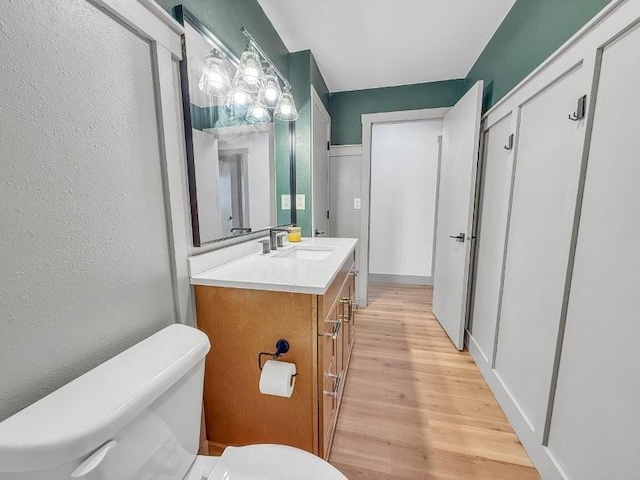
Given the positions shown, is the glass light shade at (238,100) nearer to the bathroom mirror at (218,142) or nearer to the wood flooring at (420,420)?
the bathroom mirror at (218,142)

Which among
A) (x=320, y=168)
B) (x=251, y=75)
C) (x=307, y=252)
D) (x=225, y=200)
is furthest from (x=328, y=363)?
(x=320, y=168)

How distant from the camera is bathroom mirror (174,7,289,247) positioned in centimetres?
103

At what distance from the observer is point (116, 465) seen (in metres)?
0.49

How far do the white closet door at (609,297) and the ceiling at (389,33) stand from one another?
1.17 metres

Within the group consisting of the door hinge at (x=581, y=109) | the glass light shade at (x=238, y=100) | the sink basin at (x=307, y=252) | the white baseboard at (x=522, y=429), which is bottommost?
the white baseboard at (x=522, y=429)

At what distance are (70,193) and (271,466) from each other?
89 centimetres

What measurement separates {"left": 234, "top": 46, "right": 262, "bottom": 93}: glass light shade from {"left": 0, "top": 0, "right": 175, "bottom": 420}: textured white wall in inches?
23.3

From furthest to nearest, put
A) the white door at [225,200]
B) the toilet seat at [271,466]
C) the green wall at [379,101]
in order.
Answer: the green wall at [379,101] < the white door at [225,200] < the toilet seat at [271,466]

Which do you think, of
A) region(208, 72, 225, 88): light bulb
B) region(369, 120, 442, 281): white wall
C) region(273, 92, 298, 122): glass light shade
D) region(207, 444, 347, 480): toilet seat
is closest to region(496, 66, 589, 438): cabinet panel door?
region(207, 444, 347, 480): toilet seat

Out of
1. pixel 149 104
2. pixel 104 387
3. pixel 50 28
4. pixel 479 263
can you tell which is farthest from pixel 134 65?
pixel 479 263

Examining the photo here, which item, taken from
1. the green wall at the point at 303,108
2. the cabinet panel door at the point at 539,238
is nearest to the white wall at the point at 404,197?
the green wall at the point at 303,108

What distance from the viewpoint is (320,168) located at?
247 centimetres

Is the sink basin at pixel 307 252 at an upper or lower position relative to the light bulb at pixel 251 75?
lower

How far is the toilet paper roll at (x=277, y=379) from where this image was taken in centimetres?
89
